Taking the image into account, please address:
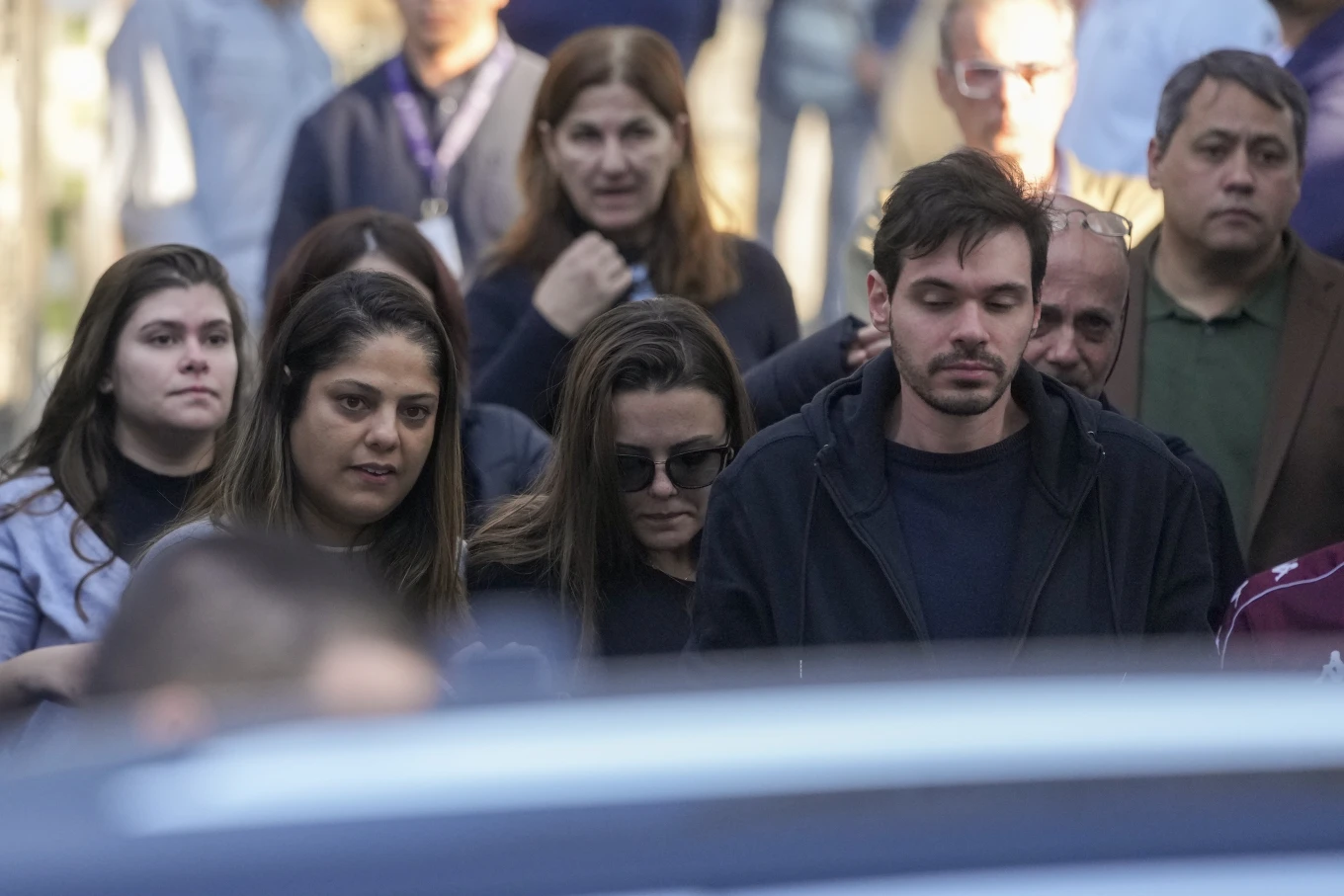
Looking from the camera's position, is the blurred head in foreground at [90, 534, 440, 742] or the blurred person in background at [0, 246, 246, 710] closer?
the blurred head in foreground at [90, 534, 440, 742]

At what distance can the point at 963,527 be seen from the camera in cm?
341

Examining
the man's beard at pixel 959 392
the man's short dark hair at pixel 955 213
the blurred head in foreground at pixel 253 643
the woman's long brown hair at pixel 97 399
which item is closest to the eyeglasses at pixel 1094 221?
the man's short dark hair at pixel 955 213

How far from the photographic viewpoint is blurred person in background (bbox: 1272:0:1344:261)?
17.6ft

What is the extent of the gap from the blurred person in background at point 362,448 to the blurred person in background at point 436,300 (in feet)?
1.73

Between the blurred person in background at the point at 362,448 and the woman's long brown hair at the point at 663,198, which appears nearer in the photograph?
the blurred person in background at the point at 362,448

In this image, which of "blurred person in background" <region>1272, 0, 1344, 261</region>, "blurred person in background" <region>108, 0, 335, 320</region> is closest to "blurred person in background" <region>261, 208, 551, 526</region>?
"blurred person in background" <region>108, 0, 335, 320</region>

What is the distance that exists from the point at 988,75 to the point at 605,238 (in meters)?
1.11

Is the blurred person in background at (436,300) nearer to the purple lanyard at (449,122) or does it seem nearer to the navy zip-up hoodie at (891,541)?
the navy zip-up hoodie at (891,541)

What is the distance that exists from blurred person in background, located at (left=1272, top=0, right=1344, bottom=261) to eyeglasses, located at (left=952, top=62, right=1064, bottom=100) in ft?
2.35

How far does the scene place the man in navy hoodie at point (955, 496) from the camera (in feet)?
11.0

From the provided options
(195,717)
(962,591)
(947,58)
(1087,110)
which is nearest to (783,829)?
(195,717)

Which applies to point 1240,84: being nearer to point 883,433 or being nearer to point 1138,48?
point 1138,48

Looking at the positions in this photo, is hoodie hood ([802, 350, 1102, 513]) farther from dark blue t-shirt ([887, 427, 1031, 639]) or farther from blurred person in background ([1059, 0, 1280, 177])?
blurred person in background ([1059, 0, 1280, 177])

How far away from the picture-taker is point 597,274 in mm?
4906
